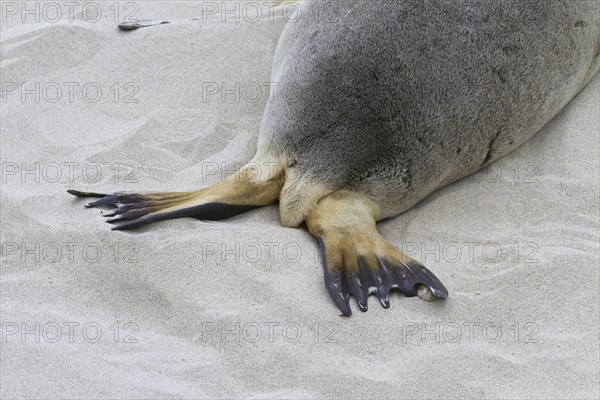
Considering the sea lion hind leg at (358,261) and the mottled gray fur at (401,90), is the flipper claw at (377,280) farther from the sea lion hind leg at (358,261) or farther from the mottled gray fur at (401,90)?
the mottled gray fur at (401,90)

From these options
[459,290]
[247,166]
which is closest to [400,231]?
[459,290]

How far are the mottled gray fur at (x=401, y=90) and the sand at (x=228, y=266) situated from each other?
25 centimetres

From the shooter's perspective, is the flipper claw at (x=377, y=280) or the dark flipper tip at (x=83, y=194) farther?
the dark flipper tip at (x=83, y=194)

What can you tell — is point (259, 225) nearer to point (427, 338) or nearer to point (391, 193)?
point (391, 193)

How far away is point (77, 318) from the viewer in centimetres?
262

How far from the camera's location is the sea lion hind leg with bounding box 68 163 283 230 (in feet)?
9.87

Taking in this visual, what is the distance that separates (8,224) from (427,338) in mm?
1578

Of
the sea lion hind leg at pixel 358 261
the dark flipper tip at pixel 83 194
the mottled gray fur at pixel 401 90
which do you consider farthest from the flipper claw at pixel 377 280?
the dark flipper tip at pixel 83 194

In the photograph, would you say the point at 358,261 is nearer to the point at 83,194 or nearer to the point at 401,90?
the point at 401,90

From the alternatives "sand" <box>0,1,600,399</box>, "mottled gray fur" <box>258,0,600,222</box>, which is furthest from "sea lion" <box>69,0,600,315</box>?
"sand" <box>0,1,600,399</box>

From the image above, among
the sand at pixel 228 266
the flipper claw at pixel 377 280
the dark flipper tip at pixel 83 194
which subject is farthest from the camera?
the dark flipper tip at pixel 83 194

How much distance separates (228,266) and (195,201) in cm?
38

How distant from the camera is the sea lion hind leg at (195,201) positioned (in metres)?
3.01

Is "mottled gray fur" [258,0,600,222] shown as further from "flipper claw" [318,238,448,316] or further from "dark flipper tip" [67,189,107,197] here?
"dark flipper tip" [67,189,107,197]
